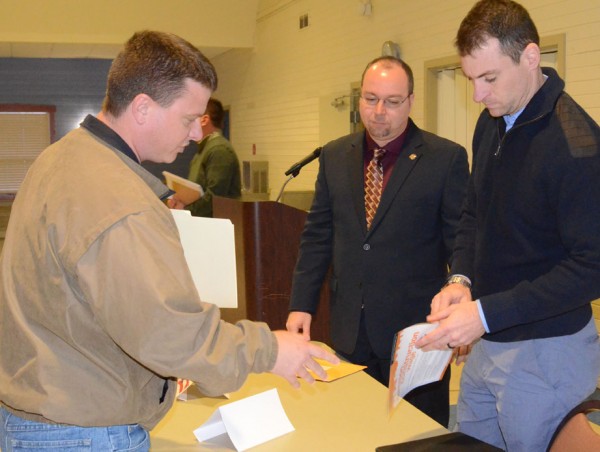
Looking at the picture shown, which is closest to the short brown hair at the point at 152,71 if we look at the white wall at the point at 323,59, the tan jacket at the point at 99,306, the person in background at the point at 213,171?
the tan jacket at the point at 99,306

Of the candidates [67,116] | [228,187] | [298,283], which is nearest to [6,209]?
[67,116]

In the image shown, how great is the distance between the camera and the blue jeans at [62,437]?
1456 mm

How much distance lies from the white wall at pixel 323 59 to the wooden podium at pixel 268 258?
2.65 meters

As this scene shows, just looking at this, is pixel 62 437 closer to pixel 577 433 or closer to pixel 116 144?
pixel 116 144

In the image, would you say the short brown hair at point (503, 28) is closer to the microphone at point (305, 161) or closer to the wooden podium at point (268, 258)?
the microphone at point (305, 161)

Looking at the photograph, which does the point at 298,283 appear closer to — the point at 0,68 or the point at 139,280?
the point at 139,280

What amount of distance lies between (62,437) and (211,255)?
2.79 feet

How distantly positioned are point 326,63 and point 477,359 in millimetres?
7694

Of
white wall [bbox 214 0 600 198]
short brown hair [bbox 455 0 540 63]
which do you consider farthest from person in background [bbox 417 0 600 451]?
white wall [bbox 214 0 600 198]

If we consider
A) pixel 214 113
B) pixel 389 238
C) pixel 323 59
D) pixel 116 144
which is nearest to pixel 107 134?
pixel 116 144

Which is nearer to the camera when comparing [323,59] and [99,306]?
[99,306]

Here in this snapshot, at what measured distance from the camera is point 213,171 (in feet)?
19.6

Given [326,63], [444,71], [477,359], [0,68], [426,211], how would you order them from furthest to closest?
[0,68] < [326,63] < [444,71] < [426,211] < [477,359]

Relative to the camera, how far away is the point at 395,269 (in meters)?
2.72
